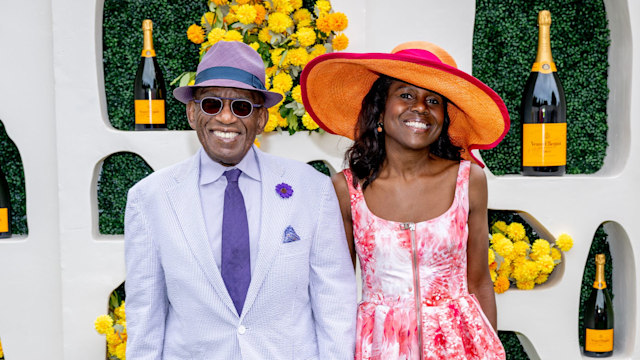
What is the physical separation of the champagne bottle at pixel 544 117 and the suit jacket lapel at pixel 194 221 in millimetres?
1213

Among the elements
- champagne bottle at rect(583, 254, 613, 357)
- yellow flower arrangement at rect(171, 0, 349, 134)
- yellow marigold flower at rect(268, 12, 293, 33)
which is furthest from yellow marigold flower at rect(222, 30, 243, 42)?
champagne bottle at rect(583, 254, 613, 357)

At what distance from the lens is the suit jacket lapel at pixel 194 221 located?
1.07 metres

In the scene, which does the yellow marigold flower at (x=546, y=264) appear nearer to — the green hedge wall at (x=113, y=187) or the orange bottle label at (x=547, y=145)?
Answer: the orange bottle label at (x=547, y=145)

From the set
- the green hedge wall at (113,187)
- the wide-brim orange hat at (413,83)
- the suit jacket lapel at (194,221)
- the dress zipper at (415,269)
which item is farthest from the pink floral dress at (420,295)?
the green hedge wall at (113,187)

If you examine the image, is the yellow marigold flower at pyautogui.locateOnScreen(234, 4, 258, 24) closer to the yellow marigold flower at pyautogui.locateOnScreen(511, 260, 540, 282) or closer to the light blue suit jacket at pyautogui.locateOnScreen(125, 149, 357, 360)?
the light blue suit jacket at pyautogui.locateOnScreen(125, 149, 357, 360)

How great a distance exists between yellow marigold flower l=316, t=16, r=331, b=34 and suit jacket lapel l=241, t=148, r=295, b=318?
731mm

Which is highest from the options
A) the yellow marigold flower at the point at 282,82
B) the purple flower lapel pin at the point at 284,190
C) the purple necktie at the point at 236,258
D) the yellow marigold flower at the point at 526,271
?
the yellow marigold flower at the point at 282,82

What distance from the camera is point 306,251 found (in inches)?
45.0

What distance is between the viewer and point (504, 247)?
6.12 feet

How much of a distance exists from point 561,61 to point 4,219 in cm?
206

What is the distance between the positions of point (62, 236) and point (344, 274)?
3.88 ft

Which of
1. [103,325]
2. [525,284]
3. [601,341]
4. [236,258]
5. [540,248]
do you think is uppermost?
[236,258]

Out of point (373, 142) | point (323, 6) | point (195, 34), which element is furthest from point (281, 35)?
point (373, 142)

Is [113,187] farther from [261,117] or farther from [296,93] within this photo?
[261,117]
